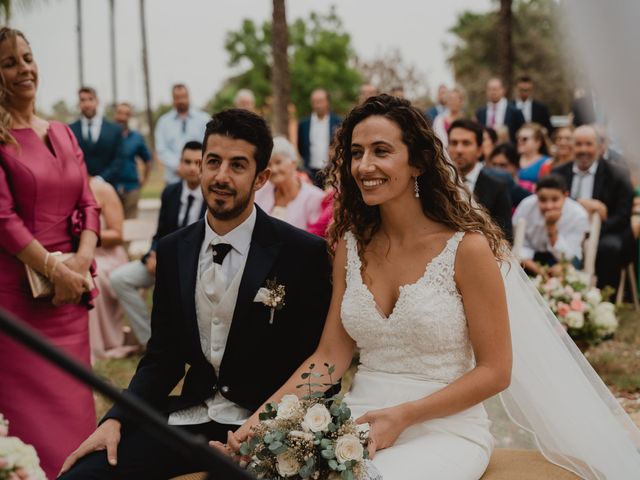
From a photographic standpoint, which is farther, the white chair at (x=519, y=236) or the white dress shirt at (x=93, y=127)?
the white dress shirt at (x=93, y=127)

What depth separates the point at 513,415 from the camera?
3170mm

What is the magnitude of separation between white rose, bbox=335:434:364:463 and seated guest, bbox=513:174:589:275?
4.95 m

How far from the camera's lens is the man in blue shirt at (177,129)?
10.7 metres

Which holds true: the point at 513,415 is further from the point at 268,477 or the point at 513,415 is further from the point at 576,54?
the point at 576,54

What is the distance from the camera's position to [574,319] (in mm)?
5570

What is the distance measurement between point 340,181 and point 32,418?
1824mm

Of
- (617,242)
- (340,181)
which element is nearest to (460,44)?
(617,242)

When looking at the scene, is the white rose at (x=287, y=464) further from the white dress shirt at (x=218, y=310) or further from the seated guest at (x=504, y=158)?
the seated guest at (x=504, y=158)

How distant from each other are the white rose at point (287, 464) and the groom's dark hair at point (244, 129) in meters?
1.20

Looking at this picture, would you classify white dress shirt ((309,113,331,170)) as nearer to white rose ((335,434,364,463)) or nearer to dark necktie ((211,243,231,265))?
dark necktie ((211,243,231,265))

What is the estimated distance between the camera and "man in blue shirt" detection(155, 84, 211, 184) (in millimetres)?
10672

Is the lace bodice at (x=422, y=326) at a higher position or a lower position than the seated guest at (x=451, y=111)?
lower

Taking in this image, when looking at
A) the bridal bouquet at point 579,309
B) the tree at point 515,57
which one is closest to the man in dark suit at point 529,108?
the bridal bouquet at point 579,309

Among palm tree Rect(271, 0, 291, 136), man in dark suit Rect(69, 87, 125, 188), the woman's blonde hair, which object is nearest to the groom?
the woman's blonde hair
